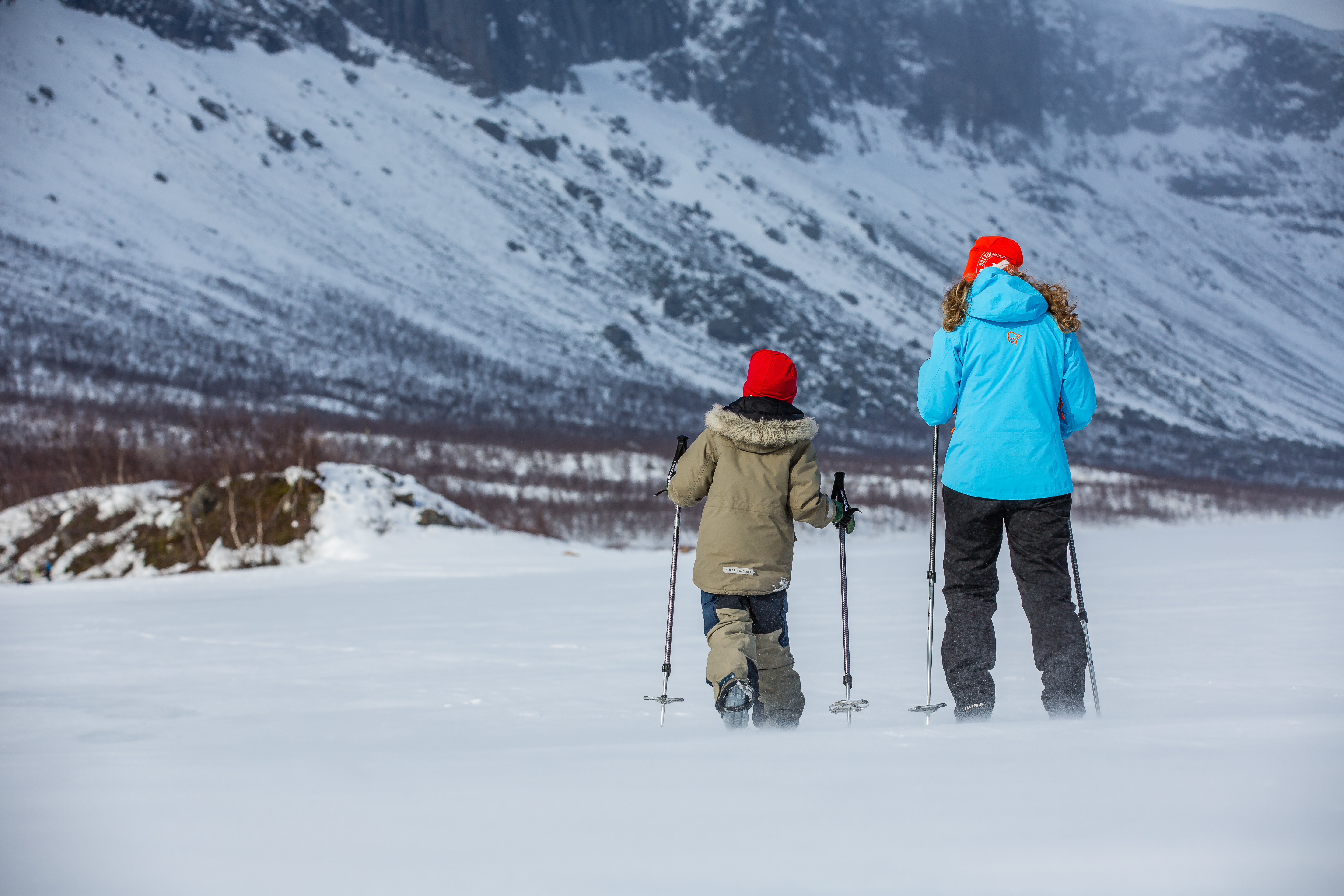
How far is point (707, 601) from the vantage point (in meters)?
4.14

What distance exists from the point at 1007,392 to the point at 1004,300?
1.05ft

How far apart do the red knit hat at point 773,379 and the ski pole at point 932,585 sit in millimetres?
588

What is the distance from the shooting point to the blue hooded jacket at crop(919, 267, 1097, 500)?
3.70m

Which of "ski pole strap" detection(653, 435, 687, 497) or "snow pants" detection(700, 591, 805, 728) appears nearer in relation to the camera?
"snow pants" detection(700, 591, 805, 728)

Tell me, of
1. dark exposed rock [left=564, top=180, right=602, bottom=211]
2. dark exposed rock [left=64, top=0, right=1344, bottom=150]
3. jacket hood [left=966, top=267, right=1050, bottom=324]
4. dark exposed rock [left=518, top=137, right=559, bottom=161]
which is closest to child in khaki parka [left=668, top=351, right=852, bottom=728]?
jacket hood [left=966, top=267, right=1050, bottom=324]

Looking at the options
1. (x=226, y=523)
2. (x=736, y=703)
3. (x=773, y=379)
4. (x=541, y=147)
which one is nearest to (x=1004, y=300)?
(x=773, y=379)

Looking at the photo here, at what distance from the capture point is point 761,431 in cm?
402

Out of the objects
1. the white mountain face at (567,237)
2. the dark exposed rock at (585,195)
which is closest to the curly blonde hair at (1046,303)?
the white mountain face at (567,237)

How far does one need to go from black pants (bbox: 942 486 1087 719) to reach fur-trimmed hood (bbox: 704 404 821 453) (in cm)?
60

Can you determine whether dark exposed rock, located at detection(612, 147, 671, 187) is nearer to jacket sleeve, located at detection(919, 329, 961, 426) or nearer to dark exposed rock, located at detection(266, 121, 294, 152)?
dark exposed rock, located at detection(266, 121, 294, 152)

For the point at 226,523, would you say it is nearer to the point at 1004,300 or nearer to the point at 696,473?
the point at 696,473

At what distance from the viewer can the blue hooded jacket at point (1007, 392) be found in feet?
12.1

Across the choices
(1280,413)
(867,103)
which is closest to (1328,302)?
(1280,413)

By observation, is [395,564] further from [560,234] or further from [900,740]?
[560,234]
